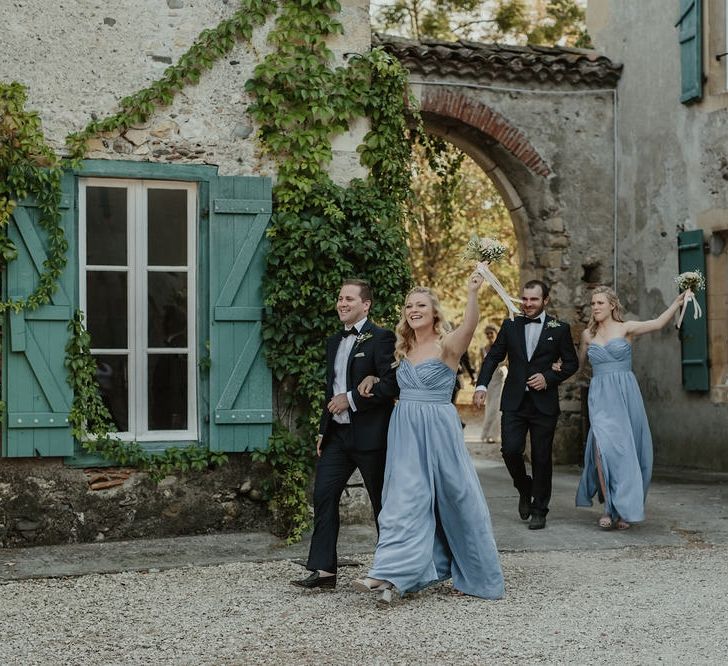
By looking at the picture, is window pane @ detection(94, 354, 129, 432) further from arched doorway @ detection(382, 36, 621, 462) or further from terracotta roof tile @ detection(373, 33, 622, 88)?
arched doorway @ detection(382, 36, 621, 462)

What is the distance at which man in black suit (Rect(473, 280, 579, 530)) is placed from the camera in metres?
8.41

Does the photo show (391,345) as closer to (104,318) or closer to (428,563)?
(428,563)

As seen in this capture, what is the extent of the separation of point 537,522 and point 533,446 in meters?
0.54

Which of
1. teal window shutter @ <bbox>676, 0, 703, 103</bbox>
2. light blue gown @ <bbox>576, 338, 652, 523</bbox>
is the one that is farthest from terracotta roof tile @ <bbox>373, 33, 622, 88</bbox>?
light blue gown @ <bbox>576, 338, 652, 523</bbox>

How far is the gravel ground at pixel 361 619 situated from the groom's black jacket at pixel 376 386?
0.82 m

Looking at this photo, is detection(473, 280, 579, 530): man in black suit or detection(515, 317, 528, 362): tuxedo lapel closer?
detection(473, 280, 579, 530): man in black suit

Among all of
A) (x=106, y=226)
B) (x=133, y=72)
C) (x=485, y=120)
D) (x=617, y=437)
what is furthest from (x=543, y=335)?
(x=485, y=120)

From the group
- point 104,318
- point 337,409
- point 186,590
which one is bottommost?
point 186,590

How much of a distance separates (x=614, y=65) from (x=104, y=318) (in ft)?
26.5

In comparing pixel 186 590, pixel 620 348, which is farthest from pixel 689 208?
pixel 186 590

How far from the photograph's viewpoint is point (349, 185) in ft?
27.4

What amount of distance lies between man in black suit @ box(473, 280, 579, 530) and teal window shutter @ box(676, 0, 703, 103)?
479 centimetres

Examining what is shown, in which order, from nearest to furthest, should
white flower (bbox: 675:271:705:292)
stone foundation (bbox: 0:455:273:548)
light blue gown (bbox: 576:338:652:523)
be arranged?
stone foundation (bbox: 0:455:273:548) → light blue gown (bbox: 576:338:652:523) → white flower (bbox: 675:271:705:292)

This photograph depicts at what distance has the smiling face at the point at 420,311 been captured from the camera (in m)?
6.11
